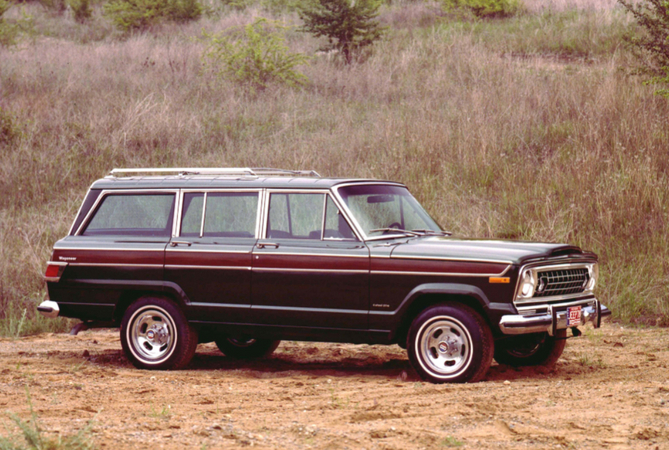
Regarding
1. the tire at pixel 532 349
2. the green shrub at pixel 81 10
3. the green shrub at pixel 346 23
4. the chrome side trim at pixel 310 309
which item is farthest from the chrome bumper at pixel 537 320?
the green shrub at pixel 81 10

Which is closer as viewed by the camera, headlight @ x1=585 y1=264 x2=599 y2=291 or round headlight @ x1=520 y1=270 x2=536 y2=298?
round headlight @ x1=520 y1=270 x2=536 y2=298

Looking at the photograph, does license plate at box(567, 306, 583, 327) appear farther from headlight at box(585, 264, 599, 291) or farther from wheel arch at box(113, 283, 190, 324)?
wheel arch at box(113, 283, 190, 324)

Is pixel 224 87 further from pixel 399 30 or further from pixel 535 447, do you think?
pixel 535 447

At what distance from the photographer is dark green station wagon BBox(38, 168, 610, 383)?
716 cm

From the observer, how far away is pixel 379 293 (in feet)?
24.4

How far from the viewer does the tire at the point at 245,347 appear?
9.38 metres

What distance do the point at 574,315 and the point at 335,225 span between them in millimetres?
2220

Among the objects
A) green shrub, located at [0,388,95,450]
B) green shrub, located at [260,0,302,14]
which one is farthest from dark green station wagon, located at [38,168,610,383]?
green shrub, located at [260,0,302,14]

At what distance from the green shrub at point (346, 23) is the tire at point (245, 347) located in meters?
14.3

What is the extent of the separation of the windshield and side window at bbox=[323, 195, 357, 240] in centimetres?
11

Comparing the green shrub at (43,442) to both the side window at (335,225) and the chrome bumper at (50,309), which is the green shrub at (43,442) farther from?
the chrome bumper at (50,309)

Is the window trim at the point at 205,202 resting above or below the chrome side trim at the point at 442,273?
above

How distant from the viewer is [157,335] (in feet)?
27.8

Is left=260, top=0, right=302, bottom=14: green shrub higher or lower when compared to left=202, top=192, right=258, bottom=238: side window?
higher
